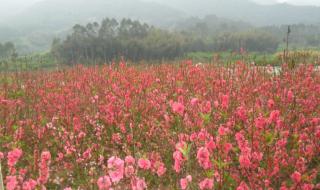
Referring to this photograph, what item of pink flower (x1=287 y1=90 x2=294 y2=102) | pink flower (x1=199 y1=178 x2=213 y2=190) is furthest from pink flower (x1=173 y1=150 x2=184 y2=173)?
pink flower (x1=287 y1=90 x2=294 y2=102)

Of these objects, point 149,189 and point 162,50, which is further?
point 162,50

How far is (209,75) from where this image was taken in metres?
8.92

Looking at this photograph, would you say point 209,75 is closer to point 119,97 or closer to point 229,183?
point 119,97

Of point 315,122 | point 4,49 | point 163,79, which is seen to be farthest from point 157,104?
point 4,49

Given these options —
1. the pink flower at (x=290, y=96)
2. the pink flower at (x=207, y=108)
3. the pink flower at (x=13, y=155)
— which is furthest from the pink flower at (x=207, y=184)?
the pink flower at (x=290, y=96)

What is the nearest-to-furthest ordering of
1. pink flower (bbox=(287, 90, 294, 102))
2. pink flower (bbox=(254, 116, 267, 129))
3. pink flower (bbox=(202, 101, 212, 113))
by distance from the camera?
1. pink flower (bbox=(254, 116, 267, 129))
2. pink flower (bbox=(202, 101, 212, 113))
3. pink flower (bbox=(287, 90, 294, 102))

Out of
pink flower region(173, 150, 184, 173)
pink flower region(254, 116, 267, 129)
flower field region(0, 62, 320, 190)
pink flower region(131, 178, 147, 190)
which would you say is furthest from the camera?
pink flower region(254, 116, 267, 129)

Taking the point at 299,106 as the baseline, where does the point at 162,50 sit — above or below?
below

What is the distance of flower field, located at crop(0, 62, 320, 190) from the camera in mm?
3168

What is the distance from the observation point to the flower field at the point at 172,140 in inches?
125

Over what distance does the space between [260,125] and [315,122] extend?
2.63 feet

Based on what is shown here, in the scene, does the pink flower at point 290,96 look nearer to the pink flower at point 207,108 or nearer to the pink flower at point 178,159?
the pink flower at point 207,108

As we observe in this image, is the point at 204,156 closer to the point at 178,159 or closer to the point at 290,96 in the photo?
the point at 178,159

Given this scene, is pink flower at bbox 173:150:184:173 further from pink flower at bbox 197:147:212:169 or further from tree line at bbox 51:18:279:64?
tree line at bbox 51:18:279:64
